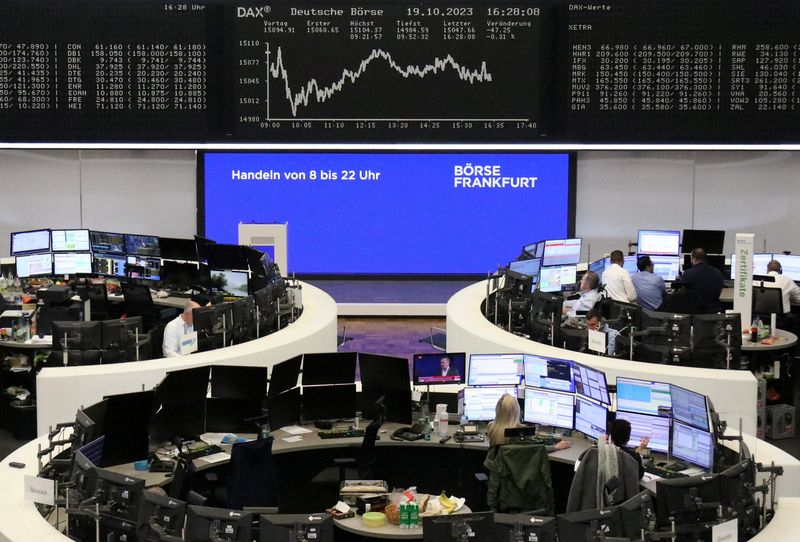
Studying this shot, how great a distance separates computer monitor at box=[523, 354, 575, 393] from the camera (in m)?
8.02

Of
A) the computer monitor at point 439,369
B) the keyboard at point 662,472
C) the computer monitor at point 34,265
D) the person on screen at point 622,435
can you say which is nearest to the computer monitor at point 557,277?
the computer monitor at point 439,369

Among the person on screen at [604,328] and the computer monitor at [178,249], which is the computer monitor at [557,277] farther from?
the computer monitor at [178,249]

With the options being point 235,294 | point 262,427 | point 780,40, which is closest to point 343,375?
point 262,427

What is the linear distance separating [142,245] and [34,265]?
130 centimetres

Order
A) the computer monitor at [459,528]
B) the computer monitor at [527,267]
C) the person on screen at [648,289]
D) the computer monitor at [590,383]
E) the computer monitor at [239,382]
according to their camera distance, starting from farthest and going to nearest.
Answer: the computer monitor at [527,267], the person on screen at [648,289], the computer monitor at [239,382], the computer monitor at [590,383], the computer monitor at [459,528]

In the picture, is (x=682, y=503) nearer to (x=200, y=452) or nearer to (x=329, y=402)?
(x=329, y=402)

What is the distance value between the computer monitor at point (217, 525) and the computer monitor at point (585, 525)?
1556 millimetres

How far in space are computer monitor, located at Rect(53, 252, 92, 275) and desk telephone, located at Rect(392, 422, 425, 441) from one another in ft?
21.6

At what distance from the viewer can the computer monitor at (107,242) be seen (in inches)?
527

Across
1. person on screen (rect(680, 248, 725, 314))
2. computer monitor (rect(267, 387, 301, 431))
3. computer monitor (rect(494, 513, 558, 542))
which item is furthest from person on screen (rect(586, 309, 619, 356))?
computer monitor (rect(494, 513, 558, 542))

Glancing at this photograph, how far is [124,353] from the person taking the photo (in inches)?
378

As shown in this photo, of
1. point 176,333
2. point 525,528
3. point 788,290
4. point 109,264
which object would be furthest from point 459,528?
point 109,264

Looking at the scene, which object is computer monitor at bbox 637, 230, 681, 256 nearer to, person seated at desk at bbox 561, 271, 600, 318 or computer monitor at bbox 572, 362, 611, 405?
person seated at desk at bbox 561, 271, 600, 318

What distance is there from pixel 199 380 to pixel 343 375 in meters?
1.09
